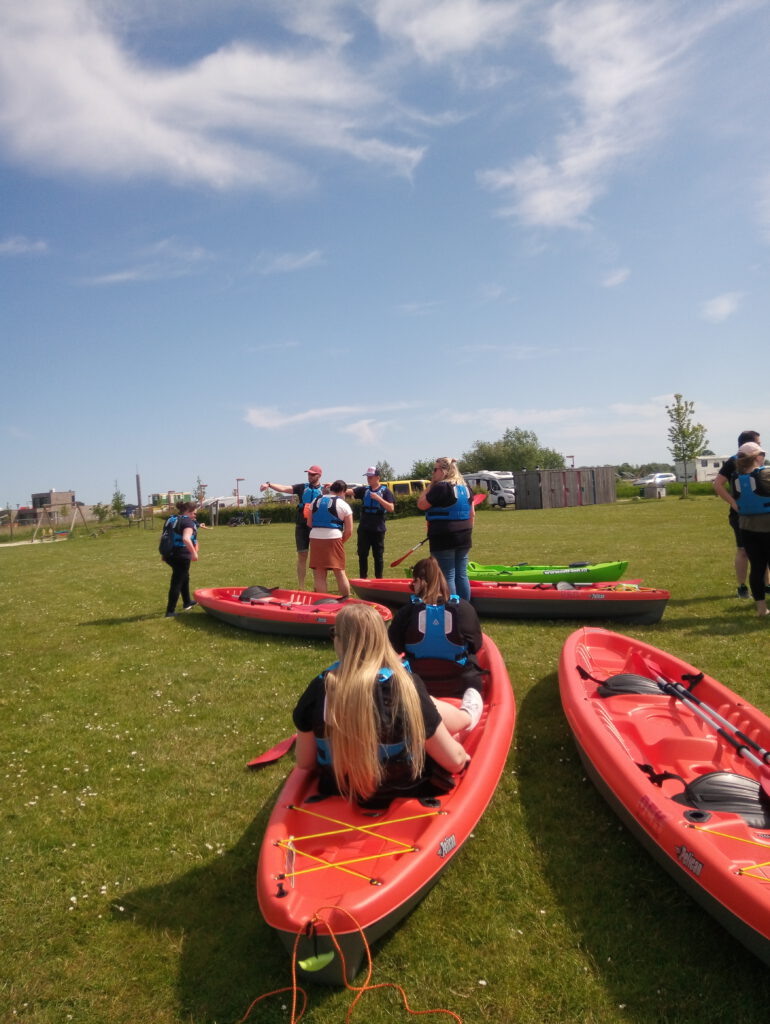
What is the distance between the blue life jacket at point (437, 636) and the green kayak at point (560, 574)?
15.7ft

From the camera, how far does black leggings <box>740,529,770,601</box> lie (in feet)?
25.6

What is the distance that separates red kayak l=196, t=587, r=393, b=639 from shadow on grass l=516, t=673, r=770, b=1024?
11.5 ft

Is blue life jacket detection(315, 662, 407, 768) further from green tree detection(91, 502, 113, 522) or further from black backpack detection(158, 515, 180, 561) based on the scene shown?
green tree detection(91, 502, 113, 522)

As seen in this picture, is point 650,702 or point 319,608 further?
point 319,608

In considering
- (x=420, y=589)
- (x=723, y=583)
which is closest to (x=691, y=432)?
(x=723, y=583)

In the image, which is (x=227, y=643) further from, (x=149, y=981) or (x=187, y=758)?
(x=149, y=981)

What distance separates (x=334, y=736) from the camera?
3289 mm

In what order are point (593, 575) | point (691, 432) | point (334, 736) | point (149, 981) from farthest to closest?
1. point (691, 432)
2. point (593, 575)
3. point (334, 736)
4. point (149, 981)

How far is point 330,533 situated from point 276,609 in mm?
1345

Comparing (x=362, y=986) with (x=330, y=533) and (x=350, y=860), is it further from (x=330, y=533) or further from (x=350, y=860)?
(x=330, y=533)

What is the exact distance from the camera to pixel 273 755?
4871mm

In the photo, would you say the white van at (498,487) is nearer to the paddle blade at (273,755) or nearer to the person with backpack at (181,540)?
the person with backpack at (181,540)

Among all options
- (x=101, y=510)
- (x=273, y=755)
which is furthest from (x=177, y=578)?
(x=101, y=510)

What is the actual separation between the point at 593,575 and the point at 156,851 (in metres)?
6.88
